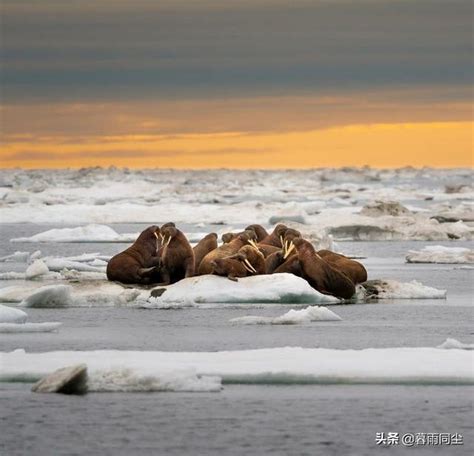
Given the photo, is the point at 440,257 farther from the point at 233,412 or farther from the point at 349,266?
the point at 233,412

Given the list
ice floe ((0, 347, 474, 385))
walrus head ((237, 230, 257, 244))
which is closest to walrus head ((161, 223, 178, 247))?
walrus head ((237, 230, 257, 244))

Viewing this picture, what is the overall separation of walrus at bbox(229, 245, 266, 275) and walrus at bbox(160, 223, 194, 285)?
69cm

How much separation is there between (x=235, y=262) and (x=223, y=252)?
397mm

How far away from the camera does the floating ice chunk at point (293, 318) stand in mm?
12539

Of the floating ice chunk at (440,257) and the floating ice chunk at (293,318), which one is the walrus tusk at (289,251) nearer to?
the floating ice chunk at (293,318)

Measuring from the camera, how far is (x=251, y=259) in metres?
15.0

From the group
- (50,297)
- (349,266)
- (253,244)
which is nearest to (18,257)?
(253,244)

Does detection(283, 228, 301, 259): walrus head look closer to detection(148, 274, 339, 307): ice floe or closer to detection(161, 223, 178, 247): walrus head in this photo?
detection(148, 274, 339, 307): ice floe

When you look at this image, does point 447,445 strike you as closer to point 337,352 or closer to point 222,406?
point 222,406

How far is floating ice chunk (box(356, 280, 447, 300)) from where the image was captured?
15180 mm

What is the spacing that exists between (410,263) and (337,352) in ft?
37.4

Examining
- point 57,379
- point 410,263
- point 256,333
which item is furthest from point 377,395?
point 410,263

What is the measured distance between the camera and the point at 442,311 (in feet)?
45.9

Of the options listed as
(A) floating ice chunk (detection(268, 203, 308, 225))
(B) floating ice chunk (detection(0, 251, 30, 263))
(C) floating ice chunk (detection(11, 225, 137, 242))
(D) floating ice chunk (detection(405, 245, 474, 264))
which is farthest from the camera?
(A) floating ice chunk (detection(268, 203, 308, 225))
